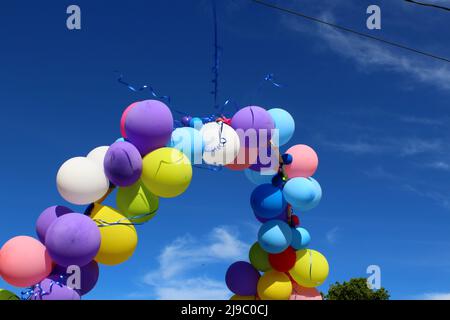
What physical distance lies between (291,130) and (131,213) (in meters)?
2.52

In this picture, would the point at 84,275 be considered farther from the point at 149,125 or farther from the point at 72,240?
the point at 149,125

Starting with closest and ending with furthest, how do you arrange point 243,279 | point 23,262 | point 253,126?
1. point 23,262
2. point 253,126
3. point 243,279

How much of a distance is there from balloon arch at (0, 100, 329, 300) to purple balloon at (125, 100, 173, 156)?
0.04ft

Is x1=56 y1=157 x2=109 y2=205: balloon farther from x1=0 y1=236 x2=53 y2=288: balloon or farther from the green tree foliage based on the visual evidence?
the green tree foliage

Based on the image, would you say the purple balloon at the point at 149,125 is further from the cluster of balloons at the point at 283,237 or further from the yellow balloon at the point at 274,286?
the yellow balloon at the point at 274,286

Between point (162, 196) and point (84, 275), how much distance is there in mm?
1228

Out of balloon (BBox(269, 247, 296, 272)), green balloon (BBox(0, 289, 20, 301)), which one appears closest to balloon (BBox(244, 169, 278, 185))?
balloon (BBox(269, 247, 296, 272))

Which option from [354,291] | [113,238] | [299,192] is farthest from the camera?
[354,291]

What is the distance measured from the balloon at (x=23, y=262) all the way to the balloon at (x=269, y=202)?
2.82 metres

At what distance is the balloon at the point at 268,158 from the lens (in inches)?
270

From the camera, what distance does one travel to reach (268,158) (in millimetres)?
6906

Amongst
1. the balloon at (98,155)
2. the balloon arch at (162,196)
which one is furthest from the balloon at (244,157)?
the balloon at (98,155)

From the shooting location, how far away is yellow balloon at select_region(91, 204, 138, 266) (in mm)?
5562

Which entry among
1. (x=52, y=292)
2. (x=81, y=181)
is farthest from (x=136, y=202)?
(x=52, y=292)
